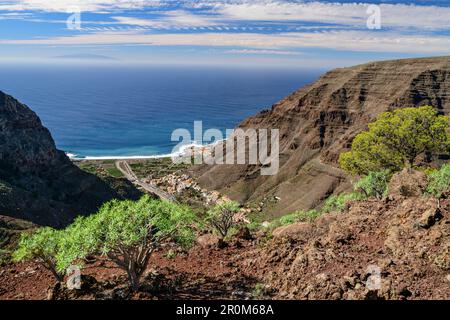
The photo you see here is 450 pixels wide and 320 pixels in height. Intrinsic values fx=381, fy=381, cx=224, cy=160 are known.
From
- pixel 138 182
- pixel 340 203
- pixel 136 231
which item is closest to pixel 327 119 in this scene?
pixel 138 182

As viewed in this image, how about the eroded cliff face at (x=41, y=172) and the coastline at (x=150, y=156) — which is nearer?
the eroded cliff face at (x=41, y=172)

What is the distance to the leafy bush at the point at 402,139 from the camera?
113 feet

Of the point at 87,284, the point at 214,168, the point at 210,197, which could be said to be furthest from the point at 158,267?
the point at 214,168

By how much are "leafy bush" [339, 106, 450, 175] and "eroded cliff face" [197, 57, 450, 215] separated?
3934cm

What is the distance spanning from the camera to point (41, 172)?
67.8 m

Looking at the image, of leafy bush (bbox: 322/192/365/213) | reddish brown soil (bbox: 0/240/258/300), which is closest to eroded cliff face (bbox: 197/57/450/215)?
leafy bush (bbox: 322/192/365/213)

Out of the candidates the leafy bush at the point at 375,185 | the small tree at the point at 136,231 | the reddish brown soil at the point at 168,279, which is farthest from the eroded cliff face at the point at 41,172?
the small tree at the point at 136,231

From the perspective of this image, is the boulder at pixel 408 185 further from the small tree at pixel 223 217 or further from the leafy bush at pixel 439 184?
the small tree at pixel 223 217

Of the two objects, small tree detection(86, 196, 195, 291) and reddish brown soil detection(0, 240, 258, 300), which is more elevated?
small tree detection(86, 196, 195, 291)

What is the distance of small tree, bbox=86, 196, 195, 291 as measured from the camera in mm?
13859

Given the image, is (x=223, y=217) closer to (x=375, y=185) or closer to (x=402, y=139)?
(x=375, y=185)

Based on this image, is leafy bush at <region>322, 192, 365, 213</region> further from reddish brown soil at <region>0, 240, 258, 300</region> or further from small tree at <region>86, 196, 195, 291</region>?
small tree at <region>86, 196, 195, 291</region>

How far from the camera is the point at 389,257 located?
15359 millimetres

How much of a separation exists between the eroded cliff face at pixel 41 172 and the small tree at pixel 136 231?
144ft
